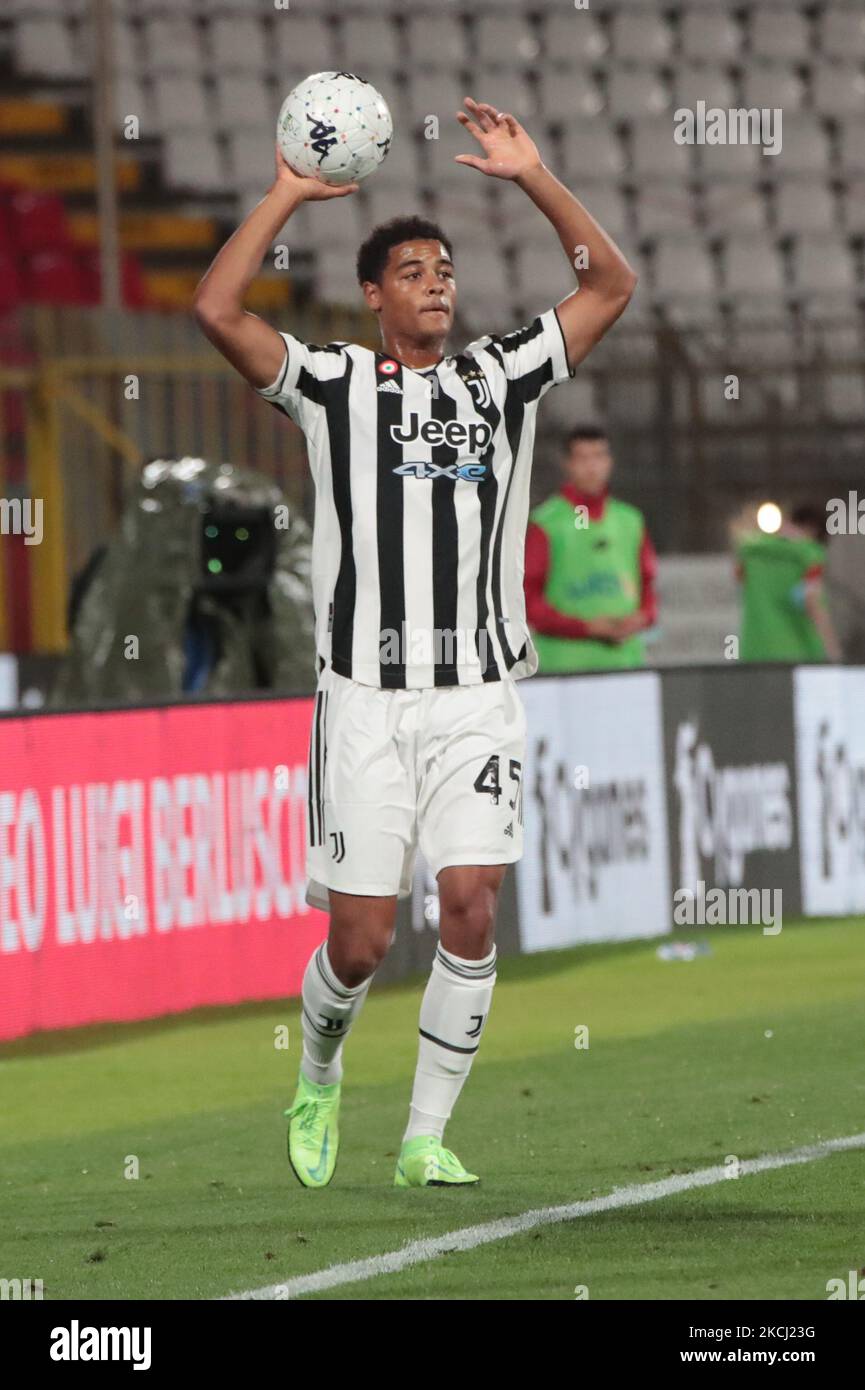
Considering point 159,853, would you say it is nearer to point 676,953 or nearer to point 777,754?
point 676,953

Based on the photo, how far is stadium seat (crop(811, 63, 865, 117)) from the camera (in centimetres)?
2519

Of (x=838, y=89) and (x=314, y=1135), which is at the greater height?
(x=838, y=89)

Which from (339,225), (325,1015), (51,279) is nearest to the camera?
(325,1015)

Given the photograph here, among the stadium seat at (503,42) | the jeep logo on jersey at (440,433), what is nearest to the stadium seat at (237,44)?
the stadium seat at (503,42)

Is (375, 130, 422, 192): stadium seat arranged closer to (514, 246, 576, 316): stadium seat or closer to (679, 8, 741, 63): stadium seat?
(514, 246, 576, 316): stadium seat

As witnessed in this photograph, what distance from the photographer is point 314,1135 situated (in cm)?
673

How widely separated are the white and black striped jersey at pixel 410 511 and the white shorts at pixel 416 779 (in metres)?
0.06

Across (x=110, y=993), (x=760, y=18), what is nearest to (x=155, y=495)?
(x=110, y=993)

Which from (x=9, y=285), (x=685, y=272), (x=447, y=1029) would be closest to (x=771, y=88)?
(x=685, y=272)

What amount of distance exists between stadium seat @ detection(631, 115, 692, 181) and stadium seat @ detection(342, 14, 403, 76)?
225 centimetres

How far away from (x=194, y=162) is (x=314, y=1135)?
18.2m

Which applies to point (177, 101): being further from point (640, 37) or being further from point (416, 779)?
point (416, 779)

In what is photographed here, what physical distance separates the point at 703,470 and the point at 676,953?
7105mm

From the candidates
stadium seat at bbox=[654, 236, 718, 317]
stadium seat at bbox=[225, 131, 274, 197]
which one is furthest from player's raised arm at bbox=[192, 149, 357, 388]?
stadium seat at bbox=[225, 131, 274, 197]
